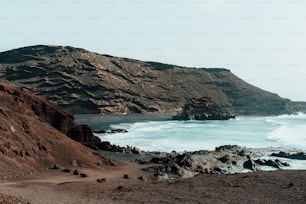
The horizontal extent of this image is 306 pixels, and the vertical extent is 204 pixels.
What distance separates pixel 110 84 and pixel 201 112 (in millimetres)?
39757

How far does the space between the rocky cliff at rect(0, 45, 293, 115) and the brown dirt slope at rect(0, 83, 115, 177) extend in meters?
97.7

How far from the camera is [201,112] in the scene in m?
123

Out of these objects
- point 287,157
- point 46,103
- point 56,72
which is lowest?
point 287,157

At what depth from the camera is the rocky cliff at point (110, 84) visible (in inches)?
5477

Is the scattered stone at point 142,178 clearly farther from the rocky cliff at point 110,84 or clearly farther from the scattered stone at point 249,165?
the rocky cliff at point 110,84

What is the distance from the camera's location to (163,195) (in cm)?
1891

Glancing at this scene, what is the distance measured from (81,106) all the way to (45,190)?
115 metres

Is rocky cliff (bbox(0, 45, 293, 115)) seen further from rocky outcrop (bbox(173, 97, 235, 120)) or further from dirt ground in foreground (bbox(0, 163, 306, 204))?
dirt ground in foreground (bbox(0, 163, 306, 204))

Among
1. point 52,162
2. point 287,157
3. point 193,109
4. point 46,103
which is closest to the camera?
point 52,162

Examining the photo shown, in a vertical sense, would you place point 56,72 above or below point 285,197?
above

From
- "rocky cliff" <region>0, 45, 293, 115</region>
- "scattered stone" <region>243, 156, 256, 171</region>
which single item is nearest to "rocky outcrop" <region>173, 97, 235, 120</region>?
"rocky cliff" <region>0, 45, 293, 115</region>

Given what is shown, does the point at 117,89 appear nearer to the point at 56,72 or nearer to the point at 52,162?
the point at 56,72

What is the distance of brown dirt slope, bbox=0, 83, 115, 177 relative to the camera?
26047 mm

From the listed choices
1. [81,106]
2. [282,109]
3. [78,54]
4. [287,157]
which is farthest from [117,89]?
[287,157]
